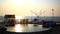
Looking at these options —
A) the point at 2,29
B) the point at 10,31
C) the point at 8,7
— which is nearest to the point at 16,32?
the point at 10,31

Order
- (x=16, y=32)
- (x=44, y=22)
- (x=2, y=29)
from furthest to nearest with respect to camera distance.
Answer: (x=44, y=22)
(x=2, y=29)
(x=16, y=32)

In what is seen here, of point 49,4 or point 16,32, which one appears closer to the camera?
point 16,32

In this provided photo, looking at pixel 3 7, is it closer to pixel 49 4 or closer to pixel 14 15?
pixel 14 15

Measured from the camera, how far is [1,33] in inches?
97.6

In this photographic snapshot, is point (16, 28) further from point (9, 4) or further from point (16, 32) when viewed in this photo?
point (9, 4)

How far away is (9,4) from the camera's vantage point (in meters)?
2.60

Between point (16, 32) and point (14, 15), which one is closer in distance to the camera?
point (16, 32)

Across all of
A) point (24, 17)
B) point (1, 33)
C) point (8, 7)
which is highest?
point (8, 7)

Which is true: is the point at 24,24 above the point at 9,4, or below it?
below

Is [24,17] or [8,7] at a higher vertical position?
[8,7]

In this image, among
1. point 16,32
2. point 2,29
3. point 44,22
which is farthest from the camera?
point 44,22

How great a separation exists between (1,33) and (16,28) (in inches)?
9.7

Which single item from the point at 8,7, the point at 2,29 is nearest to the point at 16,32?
the point at 2,29

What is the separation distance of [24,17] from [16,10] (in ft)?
0.59
